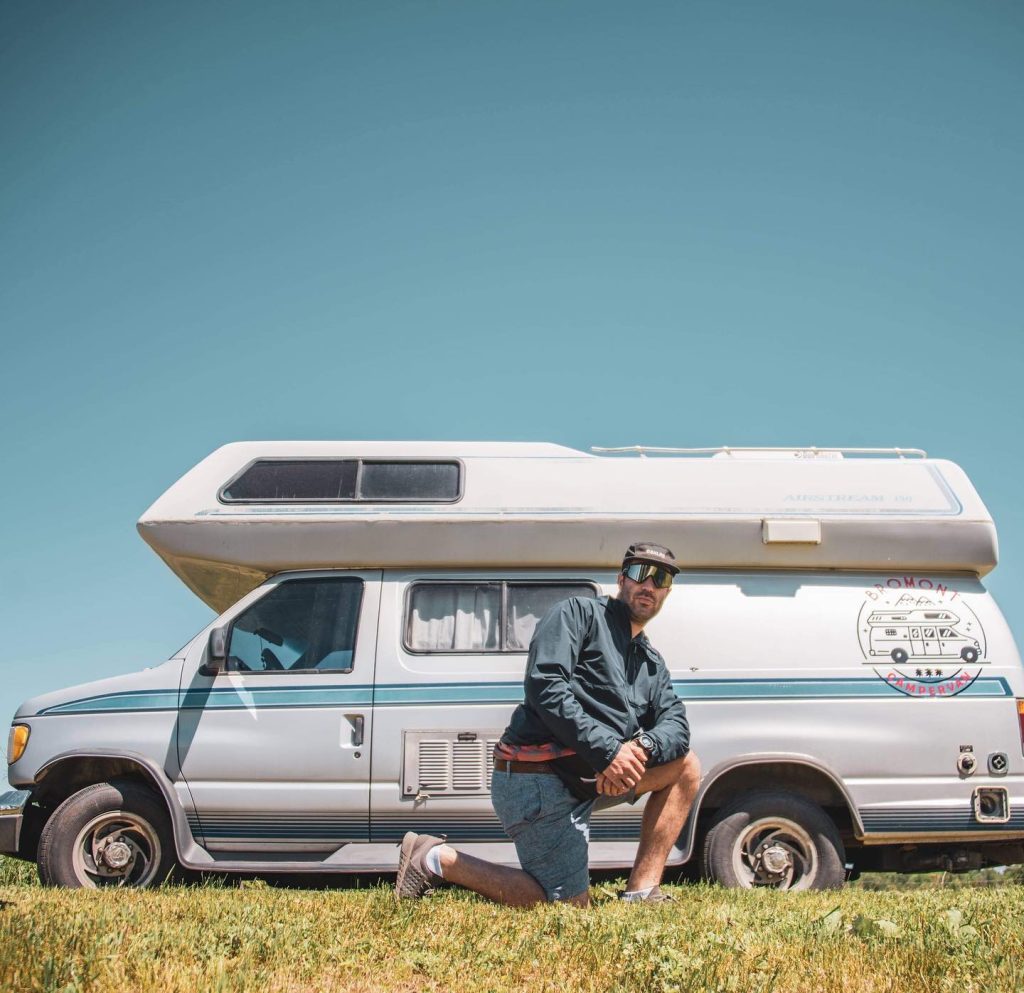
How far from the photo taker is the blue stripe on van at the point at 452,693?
6406mm

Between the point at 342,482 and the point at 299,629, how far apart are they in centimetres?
104

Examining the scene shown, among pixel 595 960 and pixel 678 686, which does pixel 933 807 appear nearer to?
pixel 678 686

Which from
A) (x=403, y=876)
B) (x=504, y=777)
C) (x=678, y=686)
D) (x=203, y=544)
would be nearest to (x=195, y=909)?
(x=403, y=876)

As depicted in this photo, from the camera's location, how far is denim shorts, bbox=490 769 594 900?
462 cm

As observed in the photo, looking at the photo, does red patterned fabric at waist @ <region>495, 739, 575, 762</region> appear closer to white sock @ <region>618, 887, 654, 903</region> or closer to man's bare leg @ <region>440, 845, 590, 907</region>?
man's bare leg @ <region>440, 845, 590, 907</region>

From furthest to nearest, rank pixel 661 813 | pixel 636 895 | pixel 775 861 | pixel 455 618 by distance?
pixel 455 618, pixel 775 861, pixel 661 813, pixel 636 895

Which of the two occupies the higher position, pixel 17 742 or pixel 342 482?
pixel 342 482

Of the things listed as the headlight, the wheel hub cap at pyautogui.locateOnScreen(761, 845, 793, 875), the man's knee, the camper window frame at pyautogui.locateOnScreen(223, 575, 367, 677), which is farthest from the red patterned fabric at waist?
the headlight

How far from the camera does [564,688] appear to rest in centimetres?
457

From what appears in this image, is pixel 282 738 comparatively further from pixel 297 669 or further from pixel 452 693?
pixel 452 693

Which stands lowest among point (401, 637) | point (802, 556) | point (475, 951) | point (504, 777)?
point (475, 951)

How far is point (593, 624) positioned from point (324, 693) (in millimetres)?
2377

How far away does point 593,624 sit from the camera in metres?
4.82

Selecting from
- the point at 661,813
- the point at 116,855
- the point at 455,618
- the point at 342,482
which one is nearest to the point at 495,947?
the point at 661,813
